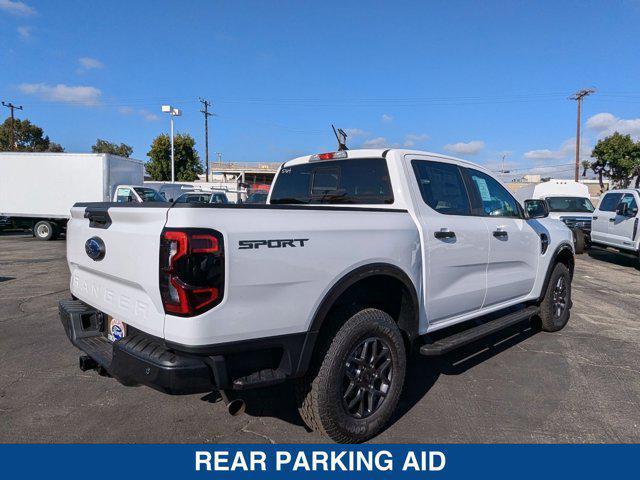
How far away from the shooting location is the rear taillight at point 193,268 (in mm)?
2137

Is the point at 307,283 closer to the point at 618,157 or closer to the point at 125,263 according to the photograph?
the point at 125,263

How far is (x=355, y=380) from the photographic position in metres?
2.87

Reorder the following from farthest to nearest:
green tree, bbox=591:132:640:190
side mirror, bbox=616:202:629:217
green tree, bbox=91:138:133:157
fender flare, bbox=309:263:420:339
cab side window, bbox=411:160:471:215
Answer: green tree, bbox=91:138:133:157 → green tree, bbox=591:132:640:190 → side mirror, bbox=616:202:629:217 → cab side window, bbox=411:160:471:215 → fender flare, bbox=309:263:420:339

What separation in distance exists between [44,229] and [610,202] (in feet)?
61.6

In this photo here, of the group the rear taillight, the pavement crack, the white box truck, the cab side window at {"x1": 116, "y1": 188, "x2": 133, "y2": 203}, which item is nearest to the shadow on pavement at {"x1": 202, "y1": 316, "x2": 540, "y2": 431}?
the pavement crack

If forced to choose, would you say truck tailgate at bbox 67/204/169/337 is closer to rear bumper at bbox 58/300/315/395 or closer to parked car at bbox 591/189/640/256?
rear bumper at bbox 58/300/315/395

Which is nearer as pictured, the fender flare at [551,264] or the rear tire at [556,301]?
the fender flare at [551,264]

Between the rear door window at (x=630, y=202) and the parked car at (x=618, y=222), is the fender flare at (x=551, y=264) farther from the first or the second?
the rear door window at (x=630, y=202)

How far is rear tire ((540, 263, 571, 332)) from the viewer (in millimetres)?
5188

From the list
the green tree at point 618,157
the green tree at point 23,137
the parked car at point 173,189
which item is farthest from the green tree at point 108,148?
the green tree at point 618,157

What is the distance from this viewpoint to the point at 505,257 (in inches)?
168

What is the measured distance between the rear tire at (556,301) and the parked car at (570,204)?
294 inches

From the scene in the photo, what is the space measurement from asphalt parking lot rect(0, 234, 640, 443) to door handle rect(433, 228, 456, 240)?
1.33 metres

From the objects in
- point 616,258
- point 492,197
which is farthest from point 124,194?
point 616,258
